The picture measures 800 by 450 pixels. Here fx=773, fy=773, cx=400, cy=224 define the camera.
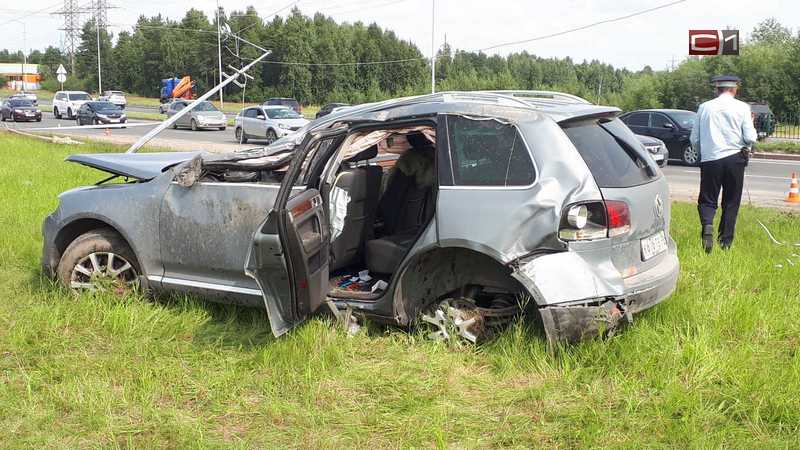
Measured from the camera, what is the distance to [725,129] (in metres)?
7.26

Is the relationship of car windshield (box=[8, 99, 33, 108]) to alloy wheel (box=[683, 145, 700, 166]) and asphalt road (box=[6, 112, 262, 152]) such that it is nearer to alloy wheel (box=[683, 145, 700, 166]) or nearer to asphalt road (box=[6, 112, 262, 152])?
asphalt road (box=[6, 112, 262, 152])

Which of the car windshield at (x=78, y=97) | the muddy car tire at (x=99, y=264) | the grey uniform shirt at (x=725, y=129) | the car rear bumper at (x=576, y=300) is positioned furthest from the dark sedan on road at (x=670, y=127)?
the car windshield at (x=78, y=97)

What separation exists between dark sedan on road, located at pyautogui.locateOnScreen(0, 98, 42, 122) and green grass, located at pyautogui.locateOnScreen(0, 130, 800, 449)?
1758 inches

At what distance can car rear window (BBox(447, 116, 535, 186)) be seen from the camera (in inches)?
169

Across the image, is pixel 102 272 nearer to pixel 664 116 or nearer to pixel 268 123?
pixel 664 116

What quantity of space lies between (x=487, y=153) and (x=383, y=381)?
1.41 m

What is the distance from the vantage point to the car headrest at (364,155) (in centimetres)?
552

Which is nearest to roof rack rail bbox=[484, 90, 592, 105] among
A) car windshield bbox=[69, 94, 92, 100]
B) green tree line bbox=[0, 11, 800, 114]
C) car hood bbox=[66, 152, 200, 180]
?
car hood bbox=[66, 152, 200, 180]

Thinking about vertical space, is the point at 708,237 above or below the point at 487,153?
below

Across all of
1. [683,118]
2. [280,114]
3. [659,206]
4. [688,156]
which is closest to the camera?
[659,206]

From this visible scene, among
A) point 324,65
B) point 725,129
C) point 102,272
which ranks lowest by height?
point 102,272

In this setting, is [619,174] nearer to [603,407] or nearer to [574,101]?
[574,101]

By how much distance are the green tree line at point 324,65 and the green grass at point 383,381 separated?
37.4 meters

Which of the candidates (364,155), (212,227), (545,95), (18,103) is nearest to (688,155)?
(545,95)
